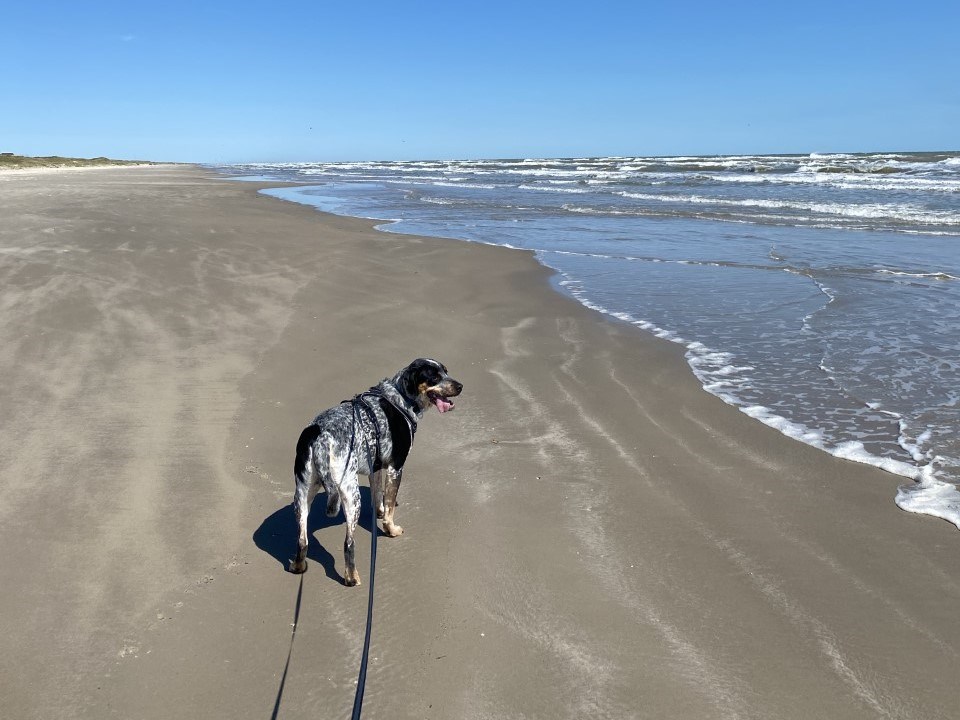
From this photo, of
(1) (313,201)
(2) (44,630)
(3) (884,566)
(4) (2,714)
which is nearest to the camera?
(4) (2,714)

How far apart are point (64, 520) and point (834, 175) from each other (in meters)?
46.1

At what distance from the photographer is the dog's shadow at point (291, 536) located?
3.72m

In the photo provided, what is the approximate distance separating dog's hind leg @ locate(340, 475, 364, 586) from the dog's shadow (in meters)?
0.09

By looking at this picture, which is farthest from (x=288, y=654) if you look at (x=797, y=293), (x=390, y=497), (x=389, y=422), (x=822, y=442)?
(x=797, y=293)

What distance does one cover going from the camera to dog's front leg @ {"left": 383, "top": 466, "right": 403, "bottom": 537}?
158 inches

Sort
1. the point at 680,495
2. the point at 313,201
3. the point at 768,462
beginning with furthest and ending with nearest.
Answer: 1. the point at 313,201
2. the point at 768,462
3. the point at 680,495

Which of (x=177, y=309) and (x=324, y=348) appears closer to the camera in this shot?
(x=324, y=348)

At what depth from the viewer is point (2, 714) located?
8.59 ft

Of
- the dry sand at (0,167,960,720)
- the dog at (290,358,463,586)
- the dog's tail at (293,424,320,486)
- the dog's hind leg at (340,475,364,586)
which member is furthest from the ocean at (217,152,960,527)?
the dog's tail at (293,424,320,486)

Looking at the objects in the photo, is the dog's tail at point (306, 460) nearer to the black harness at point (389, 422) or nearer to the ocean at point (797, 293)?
the black harness at point (389, 422)

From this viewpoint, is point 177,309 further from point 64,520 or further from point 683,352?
point 683,352

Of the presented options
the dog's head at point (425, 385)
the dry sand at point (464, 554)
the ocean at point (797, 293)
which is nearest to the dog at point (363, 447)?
the dog's head at point (425, 385)

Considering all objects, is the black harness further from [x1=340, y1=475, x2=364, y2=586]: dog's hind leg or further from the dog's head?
[x1=340, y1=475, x2=364, y2=586]: dog's hind leg

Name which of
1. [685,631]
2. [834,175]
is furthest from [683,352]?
[834,175]
